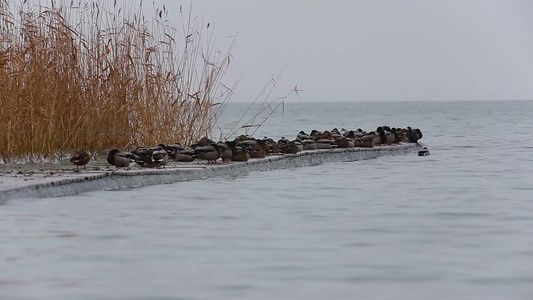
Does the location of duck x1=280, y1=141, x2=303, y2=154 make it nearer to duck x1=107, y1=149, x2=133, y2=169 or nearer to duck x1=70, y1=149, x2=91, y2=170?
duck x1=107, y1=149, x2=133, y2=169

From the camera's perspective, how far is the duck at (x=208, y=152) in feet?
37.0

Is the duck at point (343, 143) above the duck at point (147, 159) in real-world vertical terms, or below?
below

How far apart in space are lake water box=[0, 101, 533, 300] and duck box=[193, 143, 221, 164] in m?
0.62

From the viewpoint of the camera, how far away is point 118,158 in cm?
1038

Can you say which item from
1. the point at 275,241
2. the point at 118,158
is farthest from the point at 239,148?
the point at 275,241

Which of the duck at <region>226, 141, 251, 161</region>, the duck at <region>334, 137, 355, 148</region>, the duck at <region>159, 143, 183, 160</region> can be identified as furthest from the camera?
the duck at <region>334, 137, 355, 148</region>

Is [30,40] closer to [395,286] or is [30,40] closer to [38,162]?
[38,162]

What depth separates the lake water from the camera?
499 centimetres

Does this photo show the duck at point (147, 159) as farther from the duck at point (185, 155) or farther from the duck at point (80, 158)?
the duck at point (185, 155)

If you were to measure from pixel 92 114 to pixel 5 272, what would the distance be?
242 inches

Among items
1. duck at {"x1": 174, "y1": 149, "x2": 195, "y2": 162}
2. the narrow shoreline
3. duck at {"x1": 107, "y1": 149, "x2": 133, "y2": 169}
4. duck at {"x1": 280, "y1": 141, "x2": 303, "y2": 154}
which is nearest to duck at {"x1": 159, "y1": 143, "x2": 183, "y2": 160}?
duck at {"x1": 174, "y1": 149, "x2": 195, "y2": 162}

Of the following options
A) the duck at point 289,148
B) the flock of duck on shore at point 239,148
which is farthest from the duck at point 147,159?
the duck at point 289,148

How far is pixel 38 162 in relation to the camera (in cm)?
1097

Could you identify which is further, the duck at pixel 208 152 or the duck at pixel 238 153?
the duck at pixel 238 153
